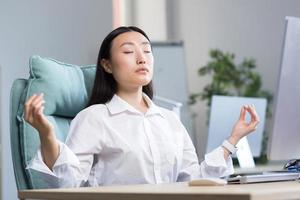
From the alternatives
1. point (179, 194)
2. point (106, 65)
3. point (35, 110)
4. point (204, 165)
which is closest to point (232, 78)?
point (106, 65)

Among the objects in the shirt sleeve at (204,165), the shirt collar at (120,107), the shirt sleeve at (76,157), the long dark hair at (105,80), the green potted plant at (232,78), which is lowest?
the green potted plant at (232,78)

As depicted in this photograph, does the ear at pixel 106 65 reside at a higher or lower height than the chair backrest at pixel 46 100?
higher

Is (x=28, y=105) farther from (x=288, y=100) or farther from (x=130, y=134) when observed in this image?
(x=288, y=100)

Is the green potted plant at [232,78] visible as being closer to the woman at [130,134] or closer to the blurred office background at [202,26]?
the blurred office background at [202,26]

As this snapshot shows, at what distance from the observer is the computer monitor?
5.23 feet

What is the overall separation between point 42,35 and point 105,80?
135cm

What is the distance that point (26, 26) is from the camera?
3238mm

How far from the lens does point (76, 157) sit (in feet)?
5.56

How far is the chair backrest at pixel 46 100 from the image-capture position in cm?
191

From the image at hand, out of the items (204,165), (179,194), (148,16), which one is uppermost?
(148,16)

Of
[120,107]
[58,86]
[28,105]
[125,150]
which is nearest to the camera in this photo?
[28,105]

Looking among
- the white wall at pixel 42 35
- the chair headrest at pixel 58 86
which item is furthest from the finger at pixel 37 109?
the white wall at pixel 42 35

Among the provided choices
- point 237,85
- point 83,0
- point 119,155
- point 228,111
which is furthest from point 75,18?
point 237,85

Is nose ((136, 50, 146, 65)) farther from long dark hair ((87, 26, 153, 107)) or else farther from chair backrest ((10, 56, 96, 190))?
chair backrest ((10, 56, 96, 190))
